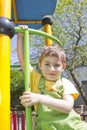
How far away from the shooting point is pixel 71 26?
43.7 ft

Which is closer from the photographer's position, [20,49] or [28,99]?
[28,99]

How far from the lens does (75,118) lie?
4.89 ft

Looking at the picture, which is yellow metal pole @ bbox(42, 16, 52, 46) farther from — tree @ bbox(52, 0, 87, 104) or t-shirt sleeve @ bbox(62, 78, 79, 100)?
tree @ bbox(52, 0, 87, 104)

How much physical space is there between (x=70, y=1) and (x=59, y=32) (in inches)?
51.4

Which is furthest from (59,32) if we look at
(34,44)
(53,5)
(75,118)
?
(75,118)

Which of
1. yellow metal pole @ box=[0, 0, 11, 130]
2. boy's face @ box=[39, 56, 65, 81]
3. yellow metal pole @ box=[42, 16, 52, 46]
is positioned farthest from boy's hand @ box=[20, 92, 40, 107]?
yellow metal pole @ box=[42, 16, 52, 46]

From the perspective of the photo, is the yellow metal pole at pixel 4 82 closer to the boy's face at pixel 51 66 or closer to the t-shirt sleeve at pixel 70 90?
the boy's face at pixel 51 66

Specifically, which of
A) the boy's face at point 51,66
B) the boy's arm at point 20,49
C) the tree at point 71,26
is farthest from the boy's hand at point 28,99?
the tree at point 71,26

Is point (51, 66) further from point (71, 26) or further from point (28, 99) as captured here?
point (71, 26)

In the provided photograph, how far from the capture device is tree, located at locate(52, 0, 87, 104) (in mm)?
13219

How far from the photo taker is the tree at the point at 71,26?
13219 mm

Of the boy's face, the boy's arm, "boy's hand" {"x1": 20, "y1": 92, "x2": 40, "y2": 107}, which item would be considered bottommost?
"boy's hand" {"x1": 20, "y1": 92, "x2": 40, "y2": 107}

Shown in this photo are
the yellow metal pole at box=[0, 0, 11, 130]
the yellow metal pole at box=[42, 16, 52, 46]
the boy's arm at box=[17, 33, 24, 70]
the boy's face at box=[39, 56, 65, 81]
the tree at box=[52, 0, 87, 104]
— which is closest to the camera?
the yellow metal pole at box=[0, 0, 11, 130]

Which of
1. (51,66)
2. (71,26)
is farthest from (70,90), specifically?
(71,26)
